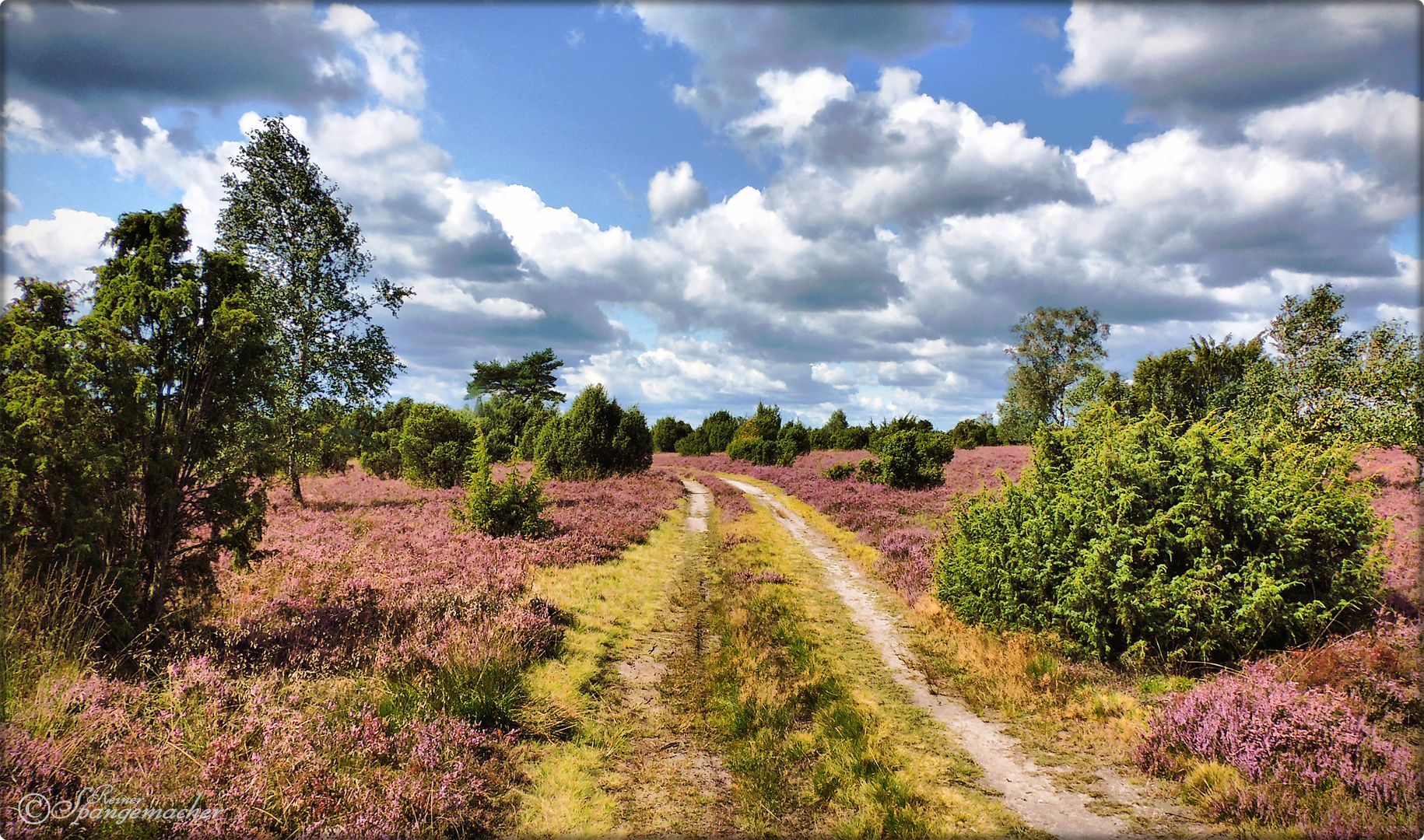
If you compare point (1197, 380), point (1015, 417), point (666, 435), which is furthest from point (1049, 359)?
point (666, 435)

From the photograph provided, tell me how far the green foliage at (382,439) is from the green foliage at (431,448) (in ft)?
2.01

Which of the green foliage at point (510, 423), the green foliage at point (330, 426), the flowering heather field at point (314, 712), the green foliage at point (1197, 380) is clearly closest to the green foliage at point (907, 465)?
the green foliage at point (1197, 380)

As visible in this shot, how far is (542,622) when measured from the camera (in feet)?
27.9

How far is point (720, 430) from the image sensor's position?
2832 inches

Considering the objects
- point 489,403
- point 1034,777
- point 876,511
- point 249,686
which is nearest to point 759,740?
point 1034,777

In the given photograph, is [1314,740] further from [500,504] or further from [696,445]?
[696,445]

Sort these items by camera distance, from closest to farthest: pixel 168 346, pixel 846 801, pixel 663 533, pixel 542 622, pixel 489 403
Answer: pixel 846 801, pixel 168 346, pixel 542 622, pixel 663 533, pixel 489 403

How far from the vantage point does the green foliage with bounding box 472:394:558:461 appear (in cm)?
3519

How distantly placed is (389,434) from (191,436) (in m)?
23.3

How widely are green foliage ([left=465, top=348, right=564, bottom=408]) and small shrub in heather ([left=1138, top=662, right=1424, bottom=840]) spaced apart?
58388mm

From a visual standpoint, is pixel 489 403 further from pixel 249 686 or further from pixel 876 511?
pixel 249 686

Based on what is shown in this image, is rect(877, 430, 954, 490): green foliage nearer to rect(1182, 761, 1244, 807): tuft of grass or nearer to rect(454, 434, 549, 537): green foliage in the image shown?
rect(454, 434, 549, 537): green foliage

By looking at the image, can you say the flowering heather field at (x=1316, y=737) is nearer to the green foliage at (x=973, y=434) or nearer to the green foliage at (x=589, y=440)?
the green foliage at (x=589, y=440)

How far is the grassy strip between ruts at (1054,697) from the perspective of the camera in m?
5.48
